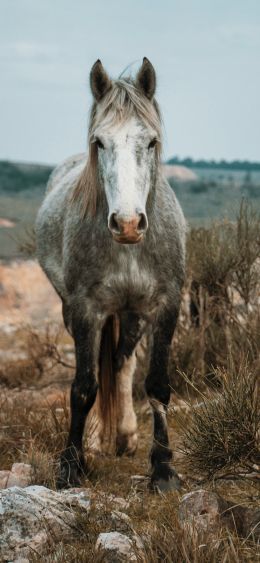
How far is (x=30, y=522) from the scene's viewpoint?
11.5 feet

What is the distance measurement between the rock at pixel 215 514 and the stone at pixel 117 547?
10.4 inches

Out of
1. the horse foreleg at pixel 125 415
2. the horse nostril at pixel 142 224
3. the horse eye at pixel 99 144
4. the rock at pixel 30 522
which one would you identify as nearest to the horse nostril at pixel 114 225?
the horse nostril at pixel 142 224

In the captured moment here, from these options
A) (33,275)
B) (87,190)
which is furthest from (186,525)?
(33,275)

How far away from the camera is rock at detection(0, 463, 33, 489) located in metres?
4.47

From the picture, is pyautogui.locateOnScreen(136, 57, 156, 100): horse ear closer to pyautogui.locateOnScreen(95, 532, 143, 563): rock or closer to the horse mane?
the horse mane

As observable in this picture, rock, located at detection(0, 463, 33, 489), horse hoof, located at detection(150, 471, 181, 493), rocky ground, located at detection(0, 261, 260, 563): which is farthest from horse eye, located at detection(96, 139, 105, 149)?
horse hoof, located at detection(150, 471, 181, 493)

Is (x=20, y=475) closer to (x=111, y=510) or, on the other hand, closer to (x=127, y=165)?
(x=111, y=510)

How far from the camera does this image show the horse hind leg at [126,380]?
18.8ft

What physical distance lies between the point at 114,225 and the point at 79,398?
4.69 ft

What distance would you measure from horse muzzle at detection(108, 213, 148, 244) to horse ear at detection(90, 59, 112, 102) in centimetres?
111

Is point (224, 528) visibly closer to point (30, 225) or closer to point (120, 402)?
point (120, 402)

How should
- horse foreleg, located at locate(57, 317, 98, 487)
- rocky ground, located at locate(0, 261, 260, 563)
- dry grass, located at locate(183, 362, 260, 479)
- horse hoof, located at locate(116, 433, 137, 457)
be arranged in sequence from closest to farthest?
rocky ground, located at locate(0, 261, 260, 563), dry grass, located at locate(183, 362, 260, 479), horse foreleg, located at locate(57, 317, 98, 487), horse hoof, located at locate(116, 433, 137, 457)

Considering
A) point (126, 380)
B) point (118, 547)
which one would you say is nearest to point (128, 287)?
point (126, 380)

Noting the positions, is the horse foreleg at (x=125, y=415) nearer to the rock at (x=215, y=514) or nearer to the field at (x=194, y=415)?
the field at (x=194, y=415)
